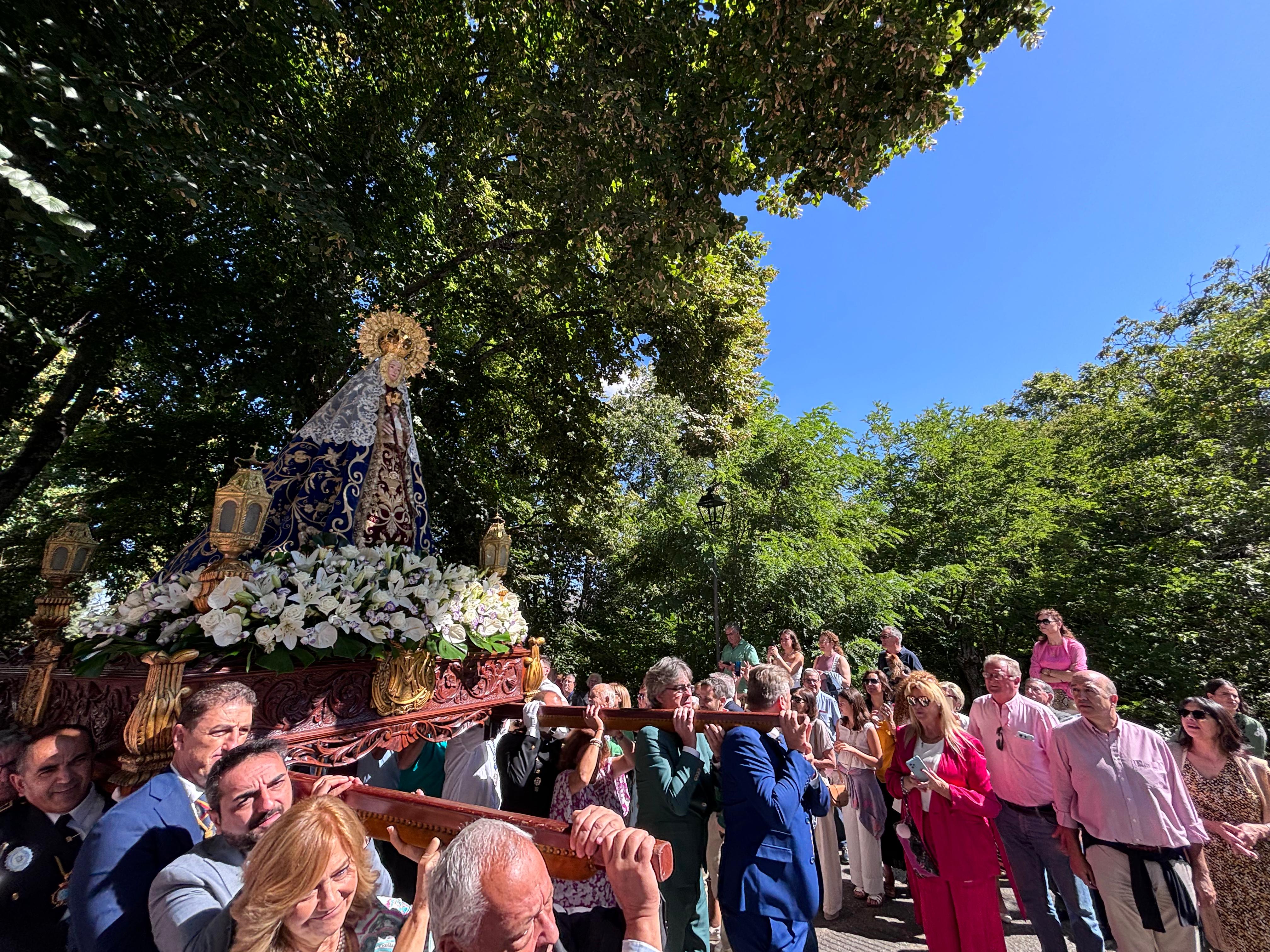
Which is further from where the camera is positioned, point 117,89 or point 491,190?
point 491,190

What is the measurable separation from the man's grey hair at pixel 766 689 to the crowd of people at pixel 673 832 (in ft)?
0.04

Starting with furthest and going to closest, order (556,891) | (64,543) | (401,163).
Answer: (401,163) < (556,891) < (64,543)

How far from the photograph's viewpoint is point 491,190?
9773mm

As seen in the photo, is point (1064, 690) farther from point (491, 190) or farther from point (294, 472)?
point (491, 190)

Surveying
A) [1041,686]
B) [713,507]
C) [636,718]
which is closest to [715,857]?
[636,718]

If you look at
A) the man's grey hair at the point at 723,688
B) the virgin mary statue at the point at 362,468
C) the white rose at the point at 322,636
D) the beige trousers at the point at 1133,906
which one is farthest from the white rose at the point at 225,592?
the beige trousers at the point at 1133,906

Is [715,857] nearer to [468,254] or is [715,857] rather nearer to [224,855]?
[224,855]

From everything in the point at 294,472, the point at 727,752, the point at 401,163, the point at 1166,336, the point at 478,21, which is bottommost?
the point at 727,752

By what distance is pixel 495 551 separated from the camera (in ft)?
11.8

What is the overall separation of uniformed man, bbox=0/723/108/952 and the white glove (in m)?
1.83

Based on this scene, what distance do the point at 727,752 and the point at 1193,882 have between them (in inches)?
126

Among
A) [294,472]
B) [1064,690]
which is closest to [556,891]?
[294,472]

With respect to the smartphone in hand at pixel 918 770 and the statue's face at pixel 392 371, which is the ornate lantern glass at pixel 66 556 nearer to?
the statue's face at pixel 392 371

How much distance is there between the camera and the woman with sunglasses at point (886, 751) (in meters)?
4.47
